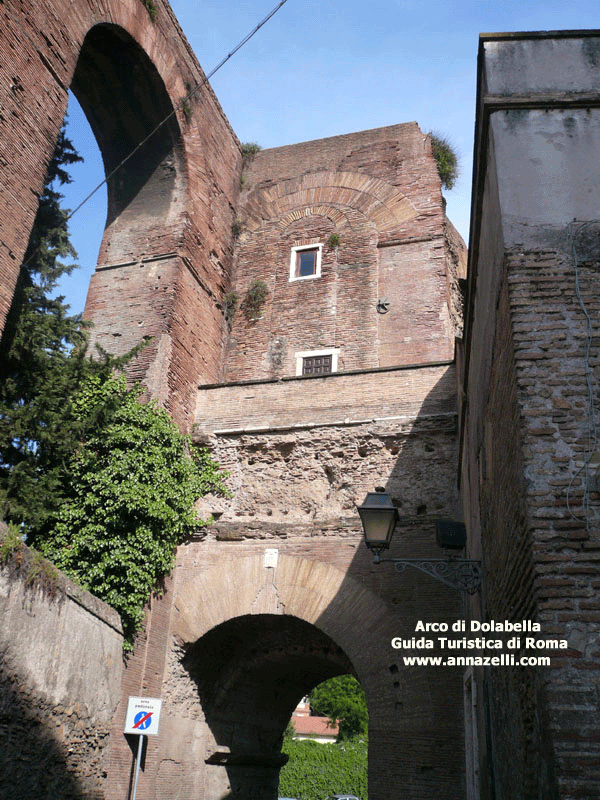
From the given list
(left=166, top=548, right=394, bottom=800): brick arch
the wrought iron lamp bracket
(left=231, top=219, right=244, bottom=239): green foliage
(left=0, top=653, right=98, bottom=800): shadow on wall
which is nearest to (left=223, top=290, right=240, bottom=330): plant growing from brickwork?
(left=231, top=219, right=244, bottom=239): green foliage

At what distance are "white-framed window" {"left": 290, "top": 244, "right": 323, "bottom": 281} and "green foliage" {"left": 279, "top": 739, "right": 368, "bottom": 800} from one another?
16.2 metres

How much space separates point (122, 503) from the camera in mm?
8891

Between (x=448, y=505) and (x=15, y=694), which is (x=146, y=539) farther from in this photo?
(x=448, y=505)

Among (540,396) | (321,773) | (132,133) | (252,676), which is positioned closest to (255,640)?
(252,676)

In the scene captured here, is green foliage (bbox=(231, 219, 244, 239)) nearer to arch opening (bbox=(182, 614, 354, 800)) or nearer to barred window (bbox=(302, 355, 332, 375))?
barred window (bbox=(302, 355, 332, 375))

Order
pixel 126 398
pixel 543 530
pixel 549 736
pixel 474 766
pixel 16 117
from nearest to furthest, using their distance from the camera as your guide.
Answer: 1. pixel 549 736
2. pixel 543 530
3. pixel 474 766
4. pixel 16 117
5. pixel 126 398

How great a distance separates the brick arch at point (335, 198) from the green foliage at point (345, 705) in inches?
880

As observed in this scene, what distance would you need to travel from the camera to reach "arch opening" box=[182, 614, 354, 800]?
32.6ft

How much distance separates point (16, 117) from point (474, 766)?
27.7 ft

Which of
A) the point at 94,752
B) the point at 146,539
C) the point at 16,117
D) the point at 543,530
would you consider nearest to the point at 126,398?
the point at 146,539

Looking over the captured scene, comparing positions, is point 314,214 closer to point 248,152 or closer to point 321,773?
point 248,152

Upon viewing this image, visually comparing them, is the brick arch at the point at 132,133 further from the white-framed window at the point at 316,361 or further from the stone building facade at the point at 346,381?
the white-framed window at the point at 316,361

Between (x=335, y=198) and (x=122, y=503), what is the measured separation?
340 inches

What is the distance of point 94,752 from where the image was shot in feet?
24.0
